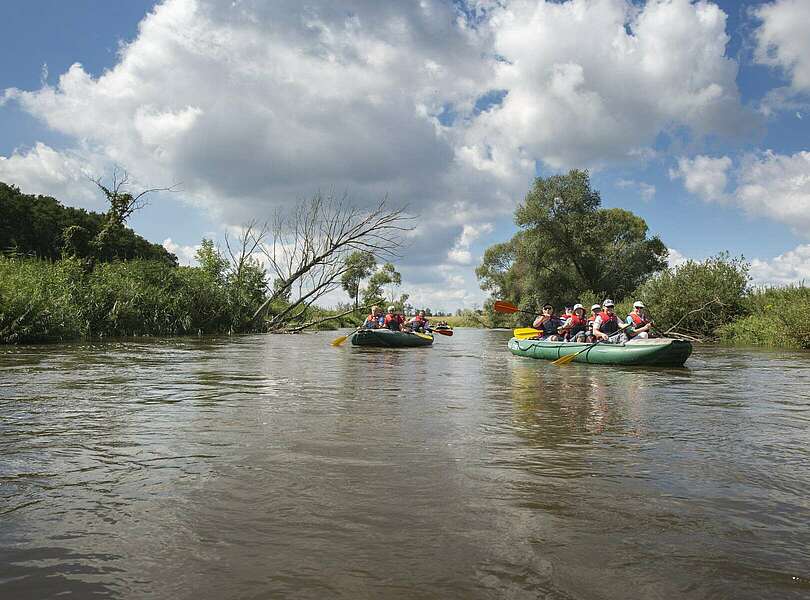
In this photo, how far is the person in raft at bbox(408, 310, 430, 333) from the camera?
20859 millimetres

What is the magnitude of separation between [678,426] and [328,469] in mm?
3252

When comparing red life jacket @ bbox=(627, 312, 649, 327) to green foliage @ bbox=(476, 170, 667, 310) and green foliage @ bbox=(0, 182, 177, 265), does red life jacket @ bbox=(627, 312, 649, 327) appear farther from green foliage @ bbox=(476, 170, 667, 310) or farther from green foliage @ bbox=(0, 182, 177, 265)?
green foliage @ bbox=(0, 182, 177, 265)

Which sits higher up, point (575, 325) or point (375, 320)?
point (375, 320)

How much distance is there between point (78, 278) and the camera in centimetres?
1855

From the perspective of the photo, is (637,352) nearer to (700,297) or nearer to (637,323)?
(637,323)

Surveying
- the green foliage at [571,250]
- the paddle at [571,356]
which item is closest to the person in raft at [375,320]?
the paddle at [571,356]

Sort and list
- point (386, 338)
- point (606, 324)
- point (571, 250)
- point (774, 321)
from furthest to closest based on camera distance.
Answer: point (571, 250), point (774, 321), point (386, 338), point (606, 324)

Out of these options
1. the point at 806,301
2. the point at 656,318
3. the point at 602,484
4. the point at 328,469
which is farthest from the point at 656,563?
the point at 656,318

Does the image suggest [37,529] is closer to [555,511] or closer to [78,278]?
Answer: [555,511]

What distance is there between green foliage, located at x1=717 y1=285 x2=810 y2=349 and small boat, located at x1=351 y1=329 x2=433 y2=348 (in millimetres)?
11367

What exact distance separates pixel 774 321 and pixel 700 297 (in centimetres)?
350

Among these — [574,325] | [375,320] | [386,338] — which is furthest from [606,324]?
[375,320]

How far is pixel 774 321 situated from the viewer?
1969 centimetres

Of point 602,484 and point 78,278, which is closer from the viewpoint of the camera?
point 602,484
